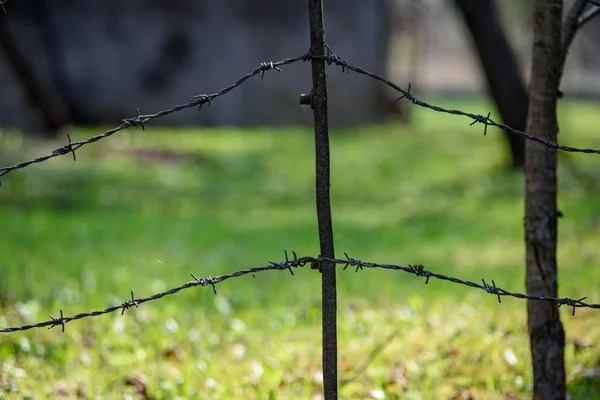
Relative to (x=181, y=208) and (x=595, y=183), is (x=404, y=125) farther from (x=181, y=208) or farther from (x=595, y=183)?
(x=181, y=208)

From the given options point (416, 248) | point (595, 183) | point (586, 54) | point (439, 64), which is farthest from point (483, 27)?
point (439, 64)

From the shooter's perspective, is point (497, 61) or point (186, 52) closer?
point (497, 61)

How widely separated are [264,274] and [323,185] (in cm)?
474

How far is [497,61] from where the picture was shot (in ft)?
42.5

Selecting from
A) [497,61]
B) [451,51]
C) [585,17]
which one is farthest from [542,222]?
[451,51]

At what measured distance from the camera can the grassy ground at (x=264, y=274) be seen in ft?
14.9

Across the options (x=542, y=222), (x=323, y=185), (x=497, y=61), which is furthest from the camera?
(x=497, y=61)

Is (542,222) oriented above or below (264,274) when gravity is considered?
below

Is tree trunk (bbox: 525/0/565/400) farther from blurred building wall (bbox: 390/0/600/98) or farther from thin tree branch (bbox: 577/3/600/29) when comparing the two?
blurred building wall (bbox: 390/0/600/98)

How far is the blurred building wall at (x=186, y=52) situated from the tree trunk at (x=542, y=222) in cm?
1654

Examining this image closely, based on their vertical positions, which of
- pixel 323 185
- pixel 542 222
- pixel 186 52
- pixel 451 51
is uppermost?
pixel 451 51

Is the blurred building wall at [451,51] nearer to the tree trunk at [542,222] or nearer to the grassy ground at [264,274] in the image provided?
the grassy ground at [264,274]

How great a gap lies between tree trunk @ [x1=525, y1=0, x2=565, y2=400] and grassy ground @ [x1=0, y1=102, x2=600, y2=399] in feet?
2.02

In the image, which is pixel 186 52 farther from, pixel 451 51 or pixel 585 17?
pixel 451 51
